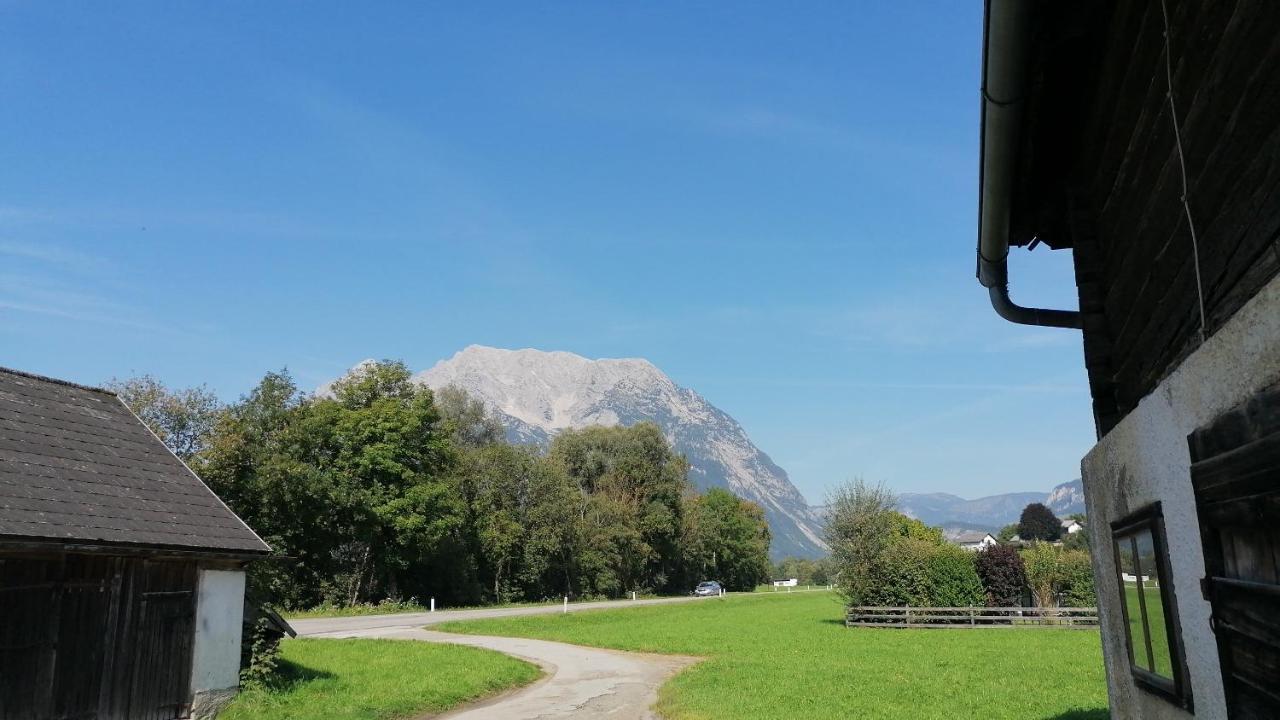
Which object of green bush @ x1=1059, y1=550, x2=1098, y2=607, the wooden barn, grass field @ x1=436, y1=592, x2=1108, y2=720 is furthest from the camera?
green bush @ x1=1059, y1=550, x2=1098, y2=607

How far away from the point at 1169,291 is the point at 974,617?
100 feet

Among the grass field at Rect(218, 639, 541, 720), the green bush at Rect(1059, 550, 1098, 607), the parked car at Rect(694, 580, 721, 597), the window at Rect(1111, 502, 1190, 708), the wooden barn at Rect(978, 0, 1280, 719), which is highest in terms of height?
the wooden barn at Rect(978, 0, 1280, 719)

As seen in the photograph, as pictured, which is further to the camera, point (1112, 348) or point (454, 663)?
point (454, 663)

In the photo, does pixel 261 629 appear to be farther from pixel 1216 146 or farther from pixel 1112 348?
pixel 1216 146

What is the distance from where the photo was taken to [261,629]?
15.8m

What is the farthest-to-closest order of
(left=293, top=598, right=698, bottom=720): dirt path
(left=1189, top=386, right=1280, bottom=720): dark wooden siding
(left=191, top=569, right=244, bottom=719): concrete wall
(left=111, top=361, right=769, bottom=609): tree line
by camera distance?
(left=111, top=361, right=769, bottom=609): tree line < (left=293, top=598, right=698, bottom=720): dirt path < (left=191, top=569, right=244, bottom=719): concrete wall < (left=1189, top=386, right=1280, bottom=720): dark wooden siding

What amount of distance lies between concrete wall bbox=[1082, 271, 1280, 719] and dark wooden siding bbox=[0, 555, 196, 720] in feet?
41.6

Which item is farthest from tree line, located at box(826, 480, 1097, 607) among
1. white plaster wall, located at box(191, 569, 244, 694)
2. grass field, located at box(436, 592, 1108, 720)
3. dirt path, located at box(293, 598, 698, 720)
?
white plaster wall, located at box(191, 569, 244, 694)

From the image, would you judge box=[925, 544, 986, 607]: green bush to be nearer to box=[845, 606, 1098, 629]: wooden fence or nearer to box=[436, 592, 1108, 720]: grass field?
box=[845, 606, 1098, 629]: wooden fence

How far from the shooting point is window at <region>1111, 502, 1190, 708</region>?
372 cm

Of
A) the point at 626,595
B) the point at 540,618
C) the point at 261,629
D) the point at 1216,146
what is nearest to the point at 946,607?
the point at 540,618

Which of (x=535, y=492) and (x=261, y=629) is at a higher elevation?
(x=535, y=492)

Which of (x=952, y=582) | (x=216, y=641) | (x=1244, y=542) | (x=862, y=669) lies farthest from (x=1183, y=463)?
(x=952, y=582)

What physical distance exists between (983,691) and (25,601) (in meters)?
14.8
